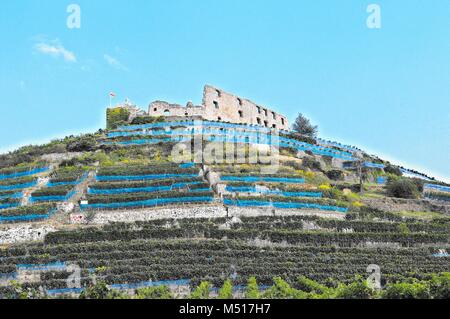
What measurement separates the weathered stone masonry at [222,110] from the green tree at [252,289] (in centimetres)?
3741

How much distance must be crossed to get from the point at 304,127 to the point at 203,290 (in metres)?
46.7

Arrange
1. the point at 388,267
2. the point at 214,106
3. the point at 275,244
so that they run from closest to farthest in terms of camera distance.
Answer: the point at 388,267 → the point at 275,244 → the point at 214,106

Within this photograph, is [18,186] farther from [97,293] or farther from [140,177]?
[97,293]

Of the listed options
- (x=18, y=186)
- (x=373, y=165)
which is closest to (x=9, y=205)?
(x=18, y=186)

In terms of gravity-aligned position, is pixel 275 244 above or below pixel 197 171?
below

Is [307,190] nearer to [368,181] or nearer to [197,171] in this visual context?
[197,171]

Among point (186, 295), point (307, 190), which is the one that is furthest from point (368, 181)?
point (186, 295)

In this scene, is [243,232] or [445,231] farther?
[445,231]

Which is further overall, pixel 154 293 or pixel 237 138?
pixel 237 138

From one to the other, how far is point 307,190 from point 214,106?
25314mm

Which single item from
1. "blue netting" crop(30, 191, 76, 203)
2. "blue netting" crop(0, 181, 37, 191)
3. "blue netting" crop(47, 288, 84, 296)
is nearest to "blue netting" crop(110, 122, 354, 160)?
"blue netting" crop(0, 181, 37, 191)

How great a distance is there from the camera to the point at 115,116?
210 ft

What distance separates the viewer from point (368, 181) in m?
52.3
